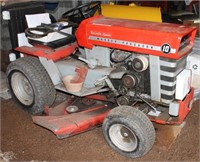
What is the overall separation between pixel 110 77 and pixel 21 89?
0.91 m

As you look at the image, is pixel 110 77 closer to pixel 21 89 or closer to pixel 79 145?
pixel 79 145

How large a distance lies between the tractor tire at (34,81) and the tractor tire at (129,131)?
637 millimetres

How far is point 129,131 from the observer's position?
1.96 metres

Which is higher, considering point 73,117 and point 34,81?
point 34,81

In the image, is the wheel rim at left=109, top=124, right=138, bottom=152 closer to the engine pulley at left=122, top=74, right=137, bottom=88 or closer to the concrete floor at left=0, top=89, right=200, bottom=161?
the concrete floor at left=0, top=89, right=200, bottom=161

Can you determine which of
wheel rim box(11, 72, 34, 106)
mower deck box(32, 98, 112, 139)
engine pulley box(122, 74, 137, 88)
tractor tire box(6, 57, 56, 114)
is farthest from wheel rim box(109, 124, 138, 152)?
wheel rim box(11, 72, 34, 106)

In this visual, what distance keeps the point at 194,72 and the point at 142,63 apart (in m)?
0.80

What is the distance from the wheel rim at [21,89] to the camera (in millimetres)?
2545

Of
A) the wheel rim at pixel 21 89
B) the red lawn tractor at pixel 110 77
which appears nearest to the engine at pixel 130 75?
the red lawn tractor at pixel 110 77

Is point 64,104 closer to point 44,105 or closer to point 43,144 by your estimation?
point 44,105

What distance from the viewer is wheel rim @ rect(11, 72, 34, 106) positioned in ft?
8.35

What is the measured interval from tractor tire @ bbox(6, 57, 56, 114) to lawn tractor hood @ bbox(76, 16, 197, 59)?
1.39ft

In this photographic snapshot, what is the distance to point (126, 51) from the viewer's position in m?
2.16

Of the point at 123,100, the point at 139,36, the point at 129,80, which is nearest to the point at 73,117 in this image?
the point at 123,100
